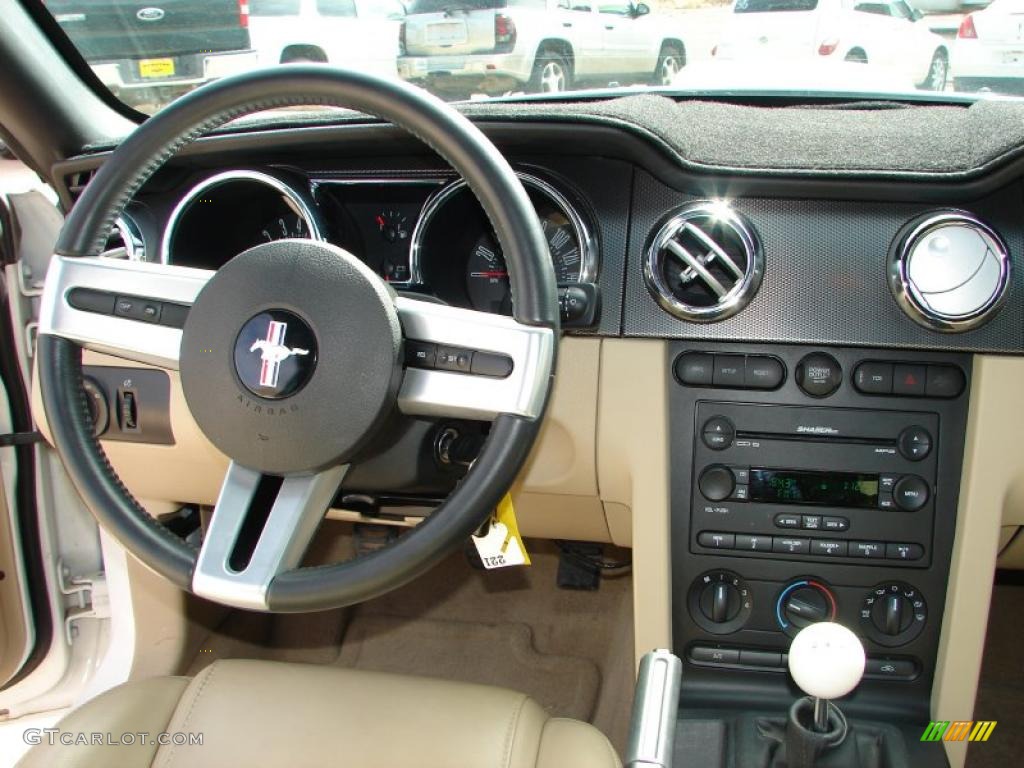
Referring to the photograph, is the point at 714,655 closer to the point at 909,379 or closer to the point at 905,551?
the point at 905,551

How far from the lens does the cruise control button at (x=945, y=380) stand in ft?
4.40

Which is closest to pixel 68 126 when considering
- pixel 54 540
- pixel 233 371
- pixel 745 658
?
pixel 54 540

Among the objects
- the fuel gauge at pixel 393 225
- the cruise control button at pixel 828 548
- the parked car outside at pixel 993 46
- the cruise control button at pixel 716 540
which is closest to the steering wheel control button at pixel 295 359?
the fuel gauge at pixel 393 225

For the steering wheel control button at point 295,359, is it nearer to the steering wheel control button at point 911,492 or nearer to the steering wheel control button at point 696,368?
the steering wheel control button at point 696,368

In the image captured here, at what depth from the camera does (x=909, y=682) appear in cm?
142

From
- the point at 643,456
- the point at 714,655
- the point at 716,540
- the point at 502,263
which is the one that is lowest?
the point at 714,655

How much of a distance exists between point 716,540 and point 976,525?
1.22 feet

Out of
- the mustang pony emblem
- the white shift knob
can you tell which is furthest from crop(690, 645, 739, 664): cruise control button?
the mustang pony emblem

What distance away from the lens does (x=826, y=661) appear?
1048mm

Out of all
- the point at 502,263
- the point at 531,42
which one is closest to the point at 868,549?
the point at 502,263

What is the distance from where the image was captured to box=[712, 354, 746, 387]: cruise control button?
1.38 meters

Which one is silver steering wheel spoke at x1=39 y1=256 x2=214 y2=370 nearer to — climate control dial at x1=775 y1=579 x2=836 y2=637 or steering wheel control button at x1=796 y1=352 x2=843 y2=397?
steering wheel control button at x1=796 y1=352 x2=843 y2=397

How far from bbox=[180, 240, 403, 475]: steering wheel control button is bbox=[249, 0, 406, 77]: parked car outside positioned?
2.21 ft

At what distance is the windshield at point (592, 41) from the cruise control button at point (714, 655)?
981 mm
